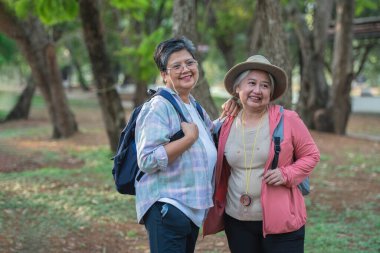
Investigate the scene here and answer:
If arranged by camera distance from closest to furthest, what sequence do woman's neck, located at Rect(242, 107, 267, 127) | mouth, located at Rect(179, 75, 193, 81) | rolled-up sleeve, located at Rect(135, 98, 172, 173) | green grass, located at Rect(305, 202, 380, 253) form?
rolled-up sleeve, located at Rect(135, 98, 172, 173), mouth, located at Rect(179, 75, 193, 81), woman's neck, located at Rect(242, 107, 267, 127), green grass, located at Rect(305, 202, 380, 253)

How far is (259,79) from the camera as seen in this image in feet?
9.71

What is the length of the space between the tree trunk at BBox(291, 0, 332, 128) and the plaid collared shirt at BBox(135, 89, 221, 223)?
12.1 m

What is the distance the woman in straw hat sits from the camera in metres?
2.82

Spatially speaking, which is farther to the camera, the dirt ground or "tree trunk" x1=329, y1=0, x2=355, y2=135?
"tree trunk" x1=329, y1=0, x2=355, y2=135

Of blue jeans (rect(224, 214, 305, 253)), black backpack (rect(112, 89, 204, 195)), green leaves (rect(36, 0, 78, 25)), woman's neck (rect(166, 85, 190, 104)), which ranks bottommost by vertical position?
blue jeans (rect(224, 214, 305, 253))

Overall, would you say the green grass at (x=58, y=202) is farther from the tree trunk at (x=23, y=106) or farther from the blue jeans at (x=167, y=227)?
the tree trunk at (x=23, y=106)

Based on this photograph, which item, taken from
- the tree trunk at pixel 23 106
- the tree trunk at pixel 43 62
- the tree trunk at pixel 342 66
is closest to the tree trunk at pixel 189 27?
the tree trunk at pixel 43 62

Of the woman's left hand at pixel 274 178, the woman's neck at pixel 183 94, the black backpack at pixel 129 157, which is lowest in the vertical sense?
the woman's left hand at pixel 274 178

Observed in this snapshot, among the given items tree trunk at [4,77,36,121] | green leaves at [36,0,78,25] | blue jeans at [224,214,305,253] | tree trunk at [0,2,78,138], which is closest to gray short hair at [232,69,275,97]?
blue jeans at [224,214,305,253]

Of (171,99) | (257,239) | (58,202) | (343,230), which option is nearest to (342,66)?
(343,230)

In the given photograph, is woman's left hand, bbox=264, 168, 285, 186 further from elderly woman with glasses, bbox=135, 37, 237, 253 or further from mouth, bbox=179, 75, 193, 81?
mouth, bbox=179, 75, 193, 81

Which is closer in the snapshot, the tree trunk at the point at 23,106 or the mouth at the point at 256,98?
the mouth at the point at 256,98

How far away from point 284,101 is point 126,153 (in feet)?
11.5

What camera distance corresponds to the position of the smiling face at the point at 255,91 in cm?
291
